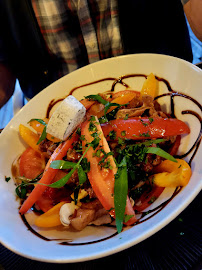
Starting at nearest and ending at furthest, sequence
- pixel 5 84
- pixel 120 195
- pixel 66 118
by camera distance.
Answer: pixel 120 195
pixel 66 118
pixel 5 84

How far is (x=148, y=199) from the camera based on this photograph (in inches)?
47.6

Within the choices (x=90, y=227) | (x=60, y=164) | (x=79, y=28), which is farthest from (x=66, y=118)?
(x=79, y=28)

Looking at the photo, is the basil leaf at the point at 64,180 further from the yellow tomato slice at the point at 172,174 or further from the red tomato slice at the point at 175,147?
the red tomato slice at the point at 175,147

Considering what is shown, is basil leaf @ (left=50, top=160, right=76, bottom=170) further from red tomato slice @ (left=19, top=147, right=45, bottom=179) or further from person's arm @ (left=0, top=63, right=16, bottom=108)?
person's arm @ (left=0, top=63, right=16, bottom=108)

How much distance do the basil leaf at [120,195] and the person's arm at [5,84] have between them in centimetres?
192

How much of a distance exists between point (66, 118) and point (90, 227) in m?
0.60

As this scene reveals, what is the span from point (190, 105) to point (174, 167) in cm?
43

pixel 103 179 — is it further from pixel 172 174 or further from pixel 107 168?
pixel 172 174

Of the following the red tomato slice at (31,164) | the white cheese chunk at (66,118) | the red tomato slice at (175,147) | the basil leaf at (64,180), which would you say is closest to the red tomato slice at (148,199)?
the red tomato slice at (175,147)

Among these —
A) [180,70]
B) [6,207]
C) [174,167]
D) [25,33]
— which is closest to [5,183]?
[6,207]

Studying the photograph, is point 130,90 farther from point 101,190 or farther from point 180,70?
point 101,190

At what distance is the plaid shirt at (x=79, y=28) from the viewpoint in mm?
2135

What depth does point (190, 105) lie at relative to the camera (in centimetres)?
139

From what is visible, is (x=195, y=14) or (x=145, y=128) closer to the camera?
(x=145, y=128)
